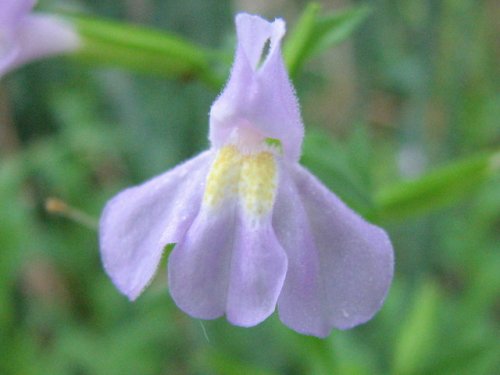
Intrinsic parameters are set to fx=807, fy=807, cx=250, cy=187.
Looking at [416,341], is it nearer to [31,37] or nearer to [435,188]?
[435,188]

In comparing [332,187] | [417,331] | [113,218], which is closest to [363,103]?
[417,331]

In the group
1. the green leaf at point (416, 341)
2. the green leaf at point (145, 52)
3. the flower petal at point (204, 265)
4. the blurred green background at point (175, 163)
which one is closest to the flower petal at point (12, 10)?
the green leaf at point (145, 52)

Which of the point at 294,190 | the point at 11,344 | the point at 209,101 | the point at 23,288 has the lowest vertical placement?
the point at 23,288

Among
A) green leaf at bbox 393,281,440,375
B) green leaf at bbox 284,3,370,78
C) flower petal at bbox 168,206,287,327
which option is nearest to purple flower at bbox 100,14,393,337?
flower petal at bbox 168,206,287,327

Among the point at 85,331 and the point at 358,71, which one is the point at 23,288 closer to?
the point at 85,331

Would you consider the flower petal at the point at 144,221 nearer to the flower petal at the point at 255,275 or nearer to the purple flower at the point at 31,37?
the flower petal at the point at 255,275

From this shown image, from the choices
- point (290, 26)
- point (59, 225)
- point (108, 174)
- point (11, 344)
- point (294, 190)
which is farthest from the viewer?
point (290, 26)

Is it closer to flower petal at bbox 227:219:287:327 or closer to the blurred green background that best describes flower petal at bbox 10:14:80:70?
the blurred green background

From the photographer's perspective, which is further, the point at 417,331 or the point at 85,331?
the point at 85,331
